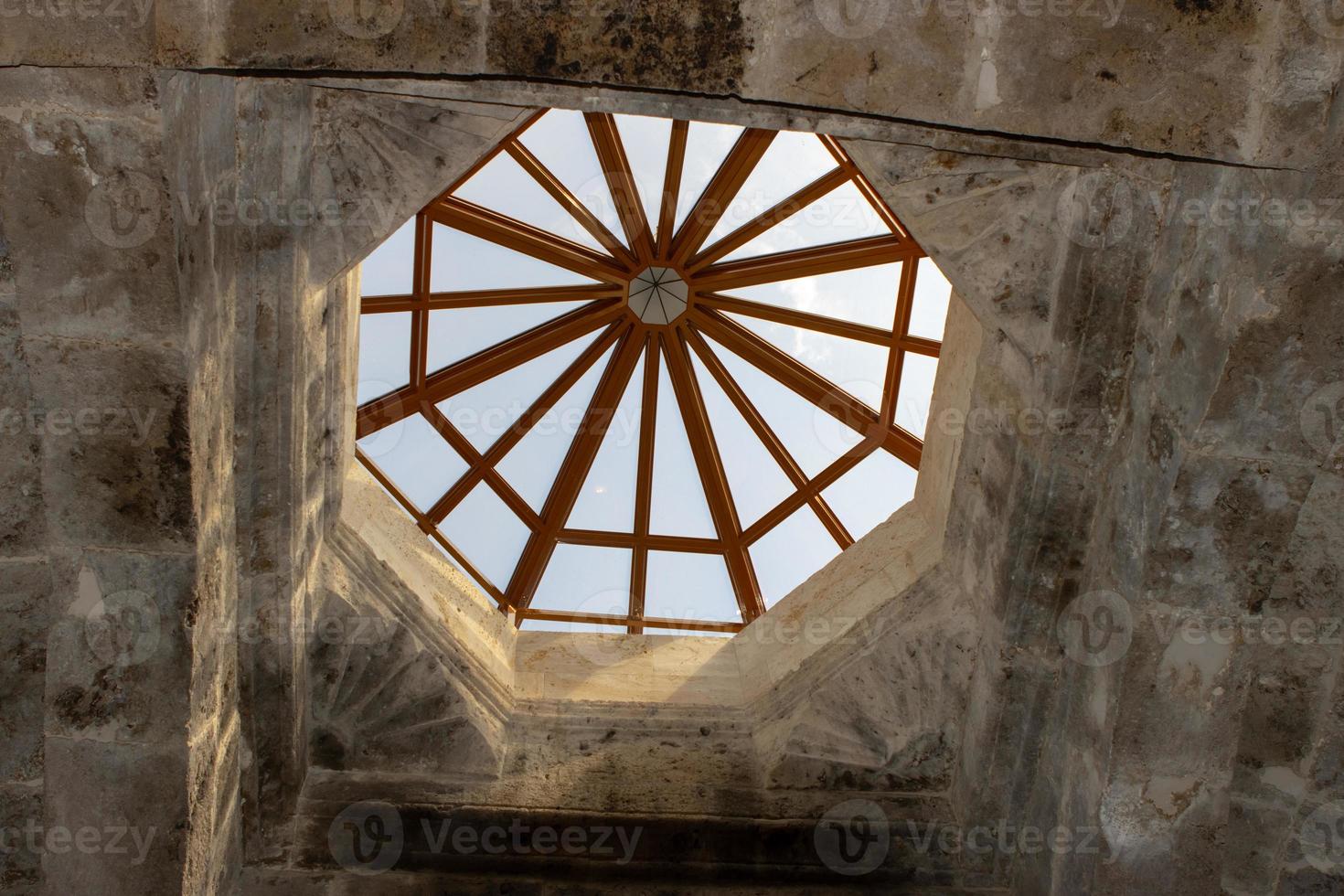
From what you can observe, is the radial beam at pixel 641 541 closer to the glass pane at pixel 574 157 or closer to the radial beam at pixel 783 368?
the radial beam at pixel 783 368

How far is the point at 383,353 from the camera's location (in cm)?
868

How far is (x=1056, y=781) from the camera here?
19.7 ft

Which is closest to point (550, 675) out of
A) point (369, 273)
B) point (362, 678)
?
point (362, 678)

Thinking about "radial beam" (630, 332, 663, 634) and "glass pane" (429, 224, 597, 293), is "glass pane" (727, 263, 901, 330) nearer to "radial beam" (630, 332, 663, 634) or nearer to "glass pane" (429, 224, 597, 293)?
"radial beam" (630, 332, 663, 634)

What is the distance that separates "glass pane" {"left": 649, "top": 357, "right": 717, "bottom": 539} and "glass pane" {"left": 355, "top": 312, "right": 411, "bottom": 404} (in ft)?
7.00

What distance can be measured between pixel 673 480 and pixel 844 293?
212cm

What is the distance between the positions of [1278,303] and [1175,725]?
2.12 metres

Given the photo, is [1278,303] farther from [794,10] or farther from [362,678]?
[362,678]

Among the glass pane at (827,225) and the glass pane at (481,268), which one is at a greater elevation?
the glass pane at (827,225)

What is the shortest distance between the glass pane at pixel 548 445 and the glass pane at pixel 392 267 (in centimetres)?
161

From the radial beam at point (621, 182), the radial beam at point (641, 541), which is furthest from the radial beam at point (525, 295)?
the radial beam at point (641, 541)

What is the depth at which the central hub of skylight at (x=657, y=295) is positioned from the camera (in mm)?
9102

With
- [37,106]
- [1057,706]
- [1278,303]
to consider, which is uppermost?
[37,106]

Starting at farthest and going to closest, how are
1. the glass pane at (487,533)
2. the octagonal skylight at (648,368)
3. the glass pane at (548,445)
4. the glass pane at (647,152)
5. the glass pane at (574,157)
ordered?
the glass pane at (548,445), the glass pane at (487,533), the octagonal skylight at (648,368), the glass pane at (647,152), the glass pane at (574,157)
